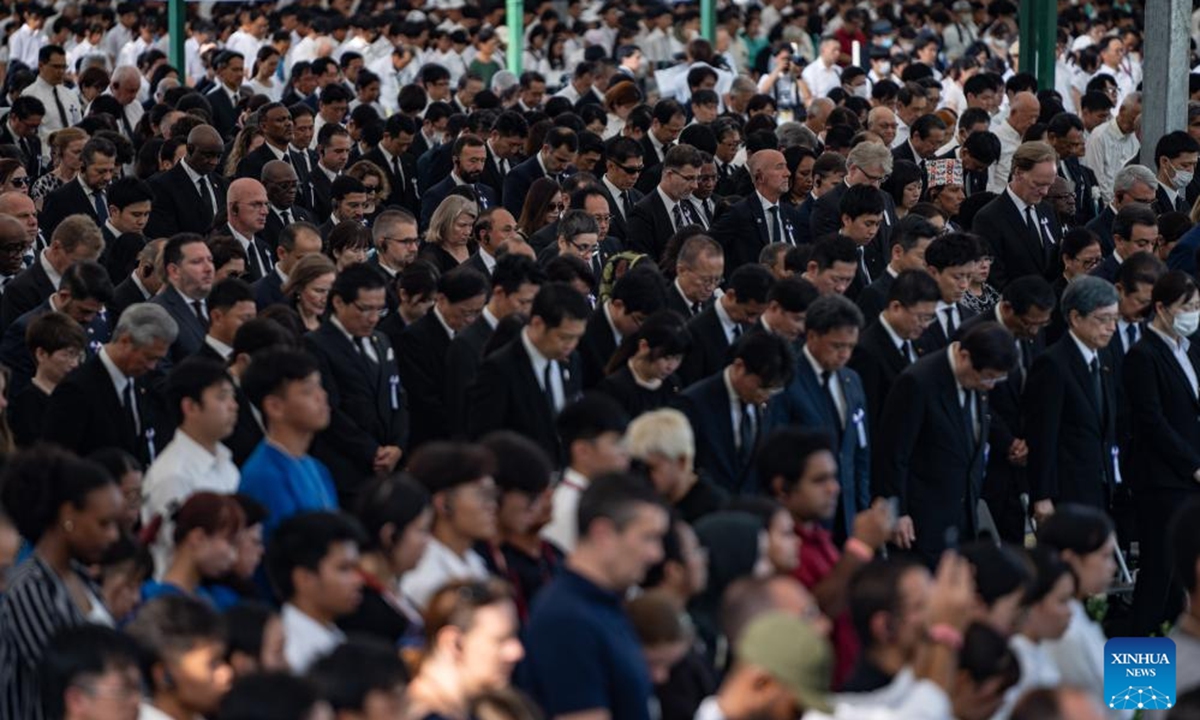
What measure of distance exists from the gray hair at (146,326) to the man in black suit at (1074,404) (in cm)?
362

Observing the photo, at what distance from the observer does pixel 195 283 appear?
33.7 feet

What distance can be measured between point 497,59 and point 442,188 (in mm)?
12462

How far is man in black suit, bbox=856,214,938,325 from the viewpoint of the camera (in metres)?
11.2

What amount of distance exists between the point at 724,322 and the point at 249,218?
10.3 feet

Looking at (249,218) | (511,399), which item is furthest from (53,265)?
(511,399)

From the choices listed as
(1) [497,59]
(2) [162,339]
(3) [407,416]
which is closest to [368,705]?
(2) [162,339]

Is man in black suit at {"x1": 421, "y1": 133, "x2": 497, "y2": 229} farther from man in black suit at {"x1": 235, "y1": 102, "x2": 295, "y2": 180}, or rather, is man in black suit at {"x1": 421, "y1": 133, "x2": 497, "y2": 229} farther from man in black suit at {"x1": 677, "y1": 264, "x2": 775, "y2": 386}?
man in black suit at {"x1": 677, "y1": 264, "x2": 775, "y2": 386}

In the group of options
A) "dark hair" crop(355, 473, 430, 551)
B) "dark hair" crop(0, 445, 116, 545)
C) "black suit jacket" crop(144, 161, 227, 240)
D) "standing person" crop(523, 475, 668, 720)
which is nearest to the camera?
"standing person" crop(523, 475, 668, 720)

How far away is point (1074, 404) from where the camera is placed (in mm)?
10094

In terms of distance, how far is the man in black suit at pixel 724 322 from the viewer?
10.2 metres

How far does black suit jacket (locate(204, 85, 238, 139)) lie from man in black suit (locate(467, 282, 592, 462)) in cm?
1089

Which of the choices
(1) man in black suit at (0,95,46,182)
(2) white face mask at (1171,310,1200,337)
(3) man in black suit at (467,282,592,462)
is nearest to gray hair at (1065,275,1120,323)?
(2) white face mask at (1171,310,1200,337)

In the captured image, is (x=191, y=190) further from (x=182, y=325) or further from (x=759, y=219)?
(x=182, y=325)

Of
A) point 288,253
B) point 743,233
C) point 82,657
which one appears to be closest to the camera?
point 82,657
